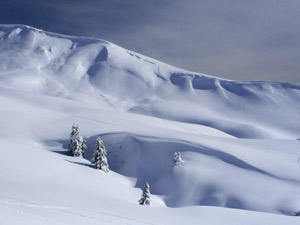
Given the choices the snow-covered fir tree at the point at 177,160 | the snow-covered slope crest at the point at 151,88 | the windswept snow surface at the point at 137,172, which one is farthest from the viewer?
the snow-covered slope crest at the point at 151,88

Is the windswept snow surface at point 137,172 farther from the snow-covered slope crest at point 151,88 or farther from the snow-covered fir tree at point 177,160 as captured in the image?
the snow-covered slope crest at point 151,88

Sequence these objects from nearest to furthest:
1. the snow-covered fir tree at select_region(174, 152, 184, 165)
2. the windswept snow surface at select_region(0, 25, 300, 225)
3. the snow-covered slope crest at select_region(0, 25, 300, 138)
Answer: the windswept snow surface at select_region(0, 25, 300, 225) → the snow-covered fir tree at select_region(174, 152, 184, 165) → the snow-covered slope crest at select_region(0, 25, 300, 138)

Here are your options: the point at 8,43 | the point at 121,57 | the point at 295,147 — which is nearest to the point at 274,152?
the point at 295,147

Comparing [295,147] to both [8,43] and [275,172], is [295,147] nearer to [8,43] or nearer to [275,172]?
[275,172]

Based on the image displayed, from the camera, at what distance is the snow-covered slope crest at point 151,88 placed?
5182 inches

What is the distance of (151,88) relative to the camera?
170000 mm

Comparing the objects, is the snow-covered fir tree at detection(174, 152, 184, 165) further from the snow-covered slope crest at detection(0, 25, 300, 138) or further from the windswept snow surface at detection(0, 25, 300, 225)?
the snow-covered slope crest at detection(0, 25, 300, 138)

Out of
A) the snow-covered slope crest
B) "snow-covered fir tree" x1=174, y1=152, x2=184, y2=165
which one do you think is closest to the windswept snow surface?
"snow-covered fir tree" x1=174, y1=152, x2=184, y2=165

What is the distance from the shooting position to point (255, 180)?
33.8 meters

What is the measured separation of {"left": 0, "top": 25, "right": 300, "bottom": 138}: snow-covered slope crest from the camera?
432ft

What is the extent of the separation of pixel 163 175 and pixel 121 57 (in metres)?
167

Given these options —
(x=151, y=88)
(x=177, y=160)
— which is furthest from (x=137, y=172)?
(x=151, y=88)

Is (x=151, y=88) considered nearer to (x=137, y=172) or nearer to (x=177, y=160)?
(x=137, y=172)

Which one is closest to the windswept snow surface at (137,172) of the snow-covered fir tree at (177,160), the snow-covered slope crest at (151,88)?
the snow-covered fir tree at (177,160)
